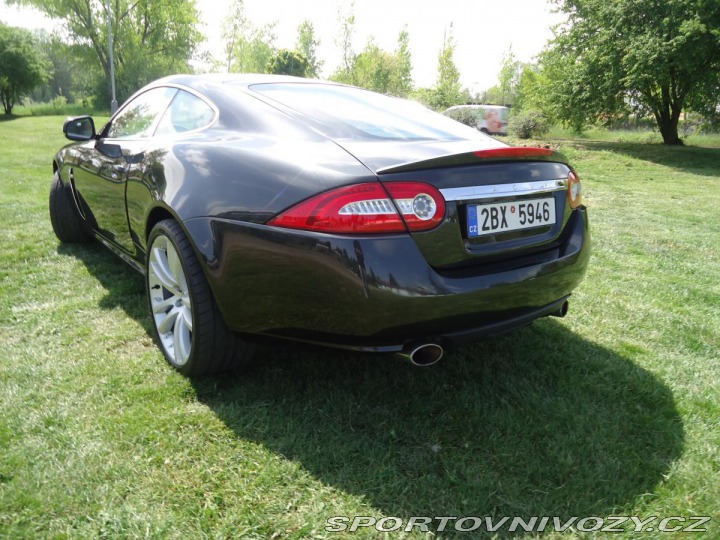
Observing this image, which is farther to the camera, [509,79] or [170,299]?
[509,79]

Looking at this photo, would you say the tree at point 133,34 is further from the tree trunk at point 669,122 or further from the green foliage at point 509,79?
the tree trunk at point 669,122

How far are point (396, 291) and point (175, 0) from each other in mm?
50055

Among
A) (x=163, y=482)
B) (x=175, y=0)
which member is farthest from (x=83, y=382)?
(x=175, y=0)

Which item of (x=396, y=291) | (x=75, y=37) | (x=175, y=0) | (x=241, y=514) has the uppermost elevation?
(x=175, y=0)

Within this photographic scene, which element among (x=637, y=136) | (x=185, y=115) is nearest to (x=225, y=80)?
(x=185, y=115)

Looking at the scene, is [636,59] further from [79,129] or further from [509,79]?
[509,79]

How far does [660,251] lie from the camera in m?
4.95

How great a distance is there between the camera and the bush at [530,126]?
23000mm

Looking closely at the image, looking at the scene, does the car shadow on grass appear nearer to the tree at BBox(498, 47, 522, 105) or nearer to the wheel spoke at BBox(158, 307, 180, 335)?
the wheel spoke at BBox(158, 307, 180, 335)

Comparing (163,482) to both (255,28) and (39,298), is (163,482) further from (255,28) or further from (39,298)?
(255,28)

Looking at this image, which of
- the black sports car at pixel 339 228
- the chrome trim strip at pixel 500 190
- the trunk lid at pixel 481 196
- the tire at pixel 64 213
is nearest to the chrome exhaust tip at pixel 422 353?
the black sports car at pixel 339 228

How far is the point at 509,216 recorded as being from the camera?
1.98 m

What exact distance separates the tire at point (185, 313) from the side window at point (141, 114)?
88cm

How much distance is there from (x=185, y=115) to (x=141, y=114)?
0.76 meters
